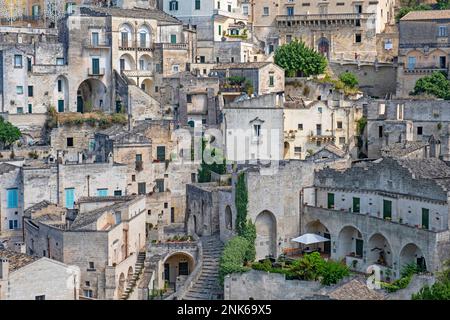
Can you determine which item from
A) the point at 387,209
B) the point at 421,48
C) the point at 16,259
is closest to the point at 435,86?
the point at 421,48

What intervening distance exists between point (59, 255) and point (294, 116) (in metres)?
19.9

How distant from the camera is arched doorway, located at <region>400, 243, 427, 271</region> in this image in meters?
41.1

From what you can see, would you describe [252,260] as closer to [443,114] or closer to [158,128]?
[158,128]

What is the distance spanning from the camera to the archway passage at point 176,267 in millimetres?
47266

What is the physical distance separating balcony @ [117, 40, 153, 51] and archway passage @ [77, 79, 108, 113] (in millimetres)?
2752

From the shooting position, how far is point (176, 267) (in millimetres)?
47750

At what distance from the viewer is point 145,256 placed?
153 ft

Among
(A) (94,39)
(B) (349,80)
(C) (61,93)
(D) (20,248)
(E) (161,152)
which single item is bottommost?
(D) (20,248)

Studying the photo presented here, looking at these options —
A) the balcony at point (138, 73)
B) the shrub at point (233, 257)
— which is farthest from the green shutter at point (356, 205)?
the balcony at point (138, 73)

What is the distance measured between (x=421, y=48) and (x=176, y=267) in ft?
89.5

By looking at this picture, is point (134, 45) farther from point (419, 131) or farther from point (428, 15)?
point (428, 15)

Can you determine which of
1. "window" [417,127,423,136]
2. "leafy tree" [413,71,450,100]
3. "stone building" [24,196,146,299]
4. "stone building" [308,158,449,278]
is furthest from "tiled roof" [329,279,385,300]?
"leafy tree" [413,71,450,100]

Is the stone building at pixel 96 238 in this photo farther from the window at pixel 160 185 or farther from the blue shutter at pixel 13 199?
the window at pixel 160 185

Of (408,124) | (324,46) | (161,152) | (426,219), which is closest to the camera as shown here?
(426,219)
